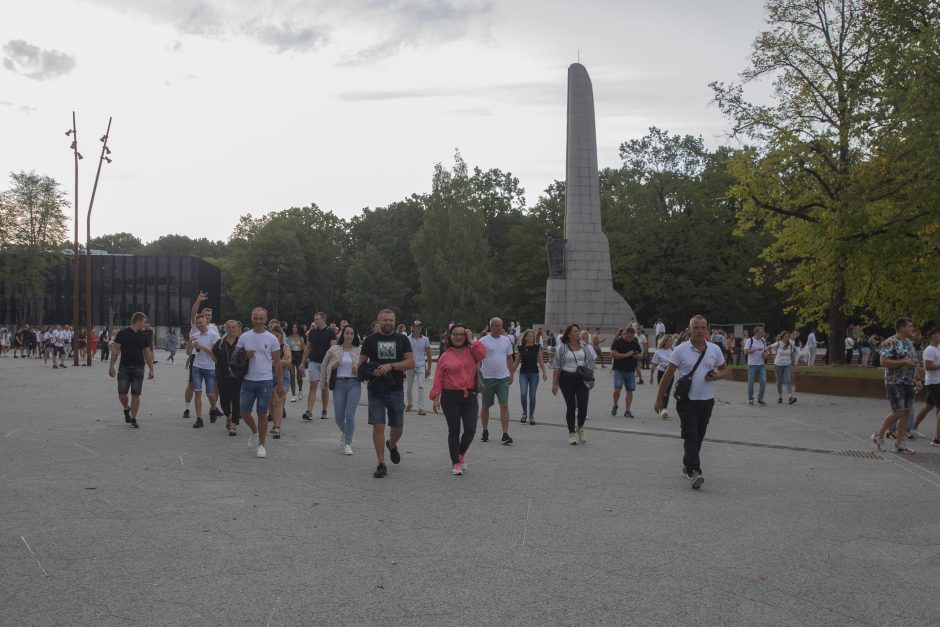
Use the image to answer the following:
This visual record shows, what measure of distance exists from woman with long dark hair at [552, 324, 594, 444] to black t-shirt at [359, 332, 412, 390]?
303 cm

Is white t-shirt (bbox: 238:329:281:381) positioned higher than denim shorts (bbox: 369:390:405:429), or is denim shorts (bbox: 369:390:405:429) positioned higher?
white t-shirt (bbox: 238:329:281:381)

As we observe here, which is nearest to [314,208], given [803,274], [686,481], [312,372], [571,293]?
[571,293]

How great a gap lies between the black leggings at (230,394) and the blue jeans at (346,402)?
82.6 inches

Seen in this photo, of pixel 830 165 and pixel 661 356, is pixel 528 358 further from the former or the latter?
pixel 830 165

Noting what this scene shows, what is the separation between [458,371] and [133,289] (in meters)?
74.1

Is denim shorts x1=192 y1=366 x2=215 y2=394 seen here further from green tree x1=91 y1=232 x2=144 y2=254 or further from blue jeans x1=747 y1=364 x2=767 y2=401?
green tree x1=91 y1=232 x2=144 y2=254

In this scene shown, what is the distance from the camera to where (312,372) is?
1536 centimetres

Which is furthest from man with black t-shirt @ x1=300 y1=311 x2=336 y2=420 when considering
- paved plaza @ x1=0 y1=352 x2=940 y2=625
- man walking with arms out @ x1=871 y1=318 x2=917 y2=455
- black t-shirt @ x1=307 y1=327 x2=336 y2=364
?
man walking with arms out @ x1=871 y1=318 x2=917 y2=455

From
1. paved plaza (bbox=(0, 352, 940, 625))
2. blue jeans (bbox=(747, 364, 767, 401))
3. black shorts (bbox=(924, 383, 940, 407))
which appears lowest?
Answer: paved plaza (bbox=(0, 352, 940, 625))

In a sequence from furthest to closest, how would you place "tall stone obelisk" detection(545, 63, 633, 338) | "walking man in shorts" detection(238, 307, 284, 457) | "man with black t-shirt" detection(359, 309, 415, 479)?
"tall stone obelisk" detection(545, 63, 633, 338) → "walking man in shorts" detection(238, 307, 284, 457) → "man with black t-shirt" detection(359, 309, 415, 479)

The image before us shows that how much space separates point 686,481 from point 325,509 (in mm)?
3660

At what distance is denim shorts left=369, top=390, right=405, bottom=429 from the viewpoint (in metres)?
9.12

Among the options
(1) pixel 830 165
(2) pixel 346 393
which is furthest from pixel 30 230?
(2) pixel 346 393

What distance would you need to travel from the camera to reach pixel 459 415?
938cm
